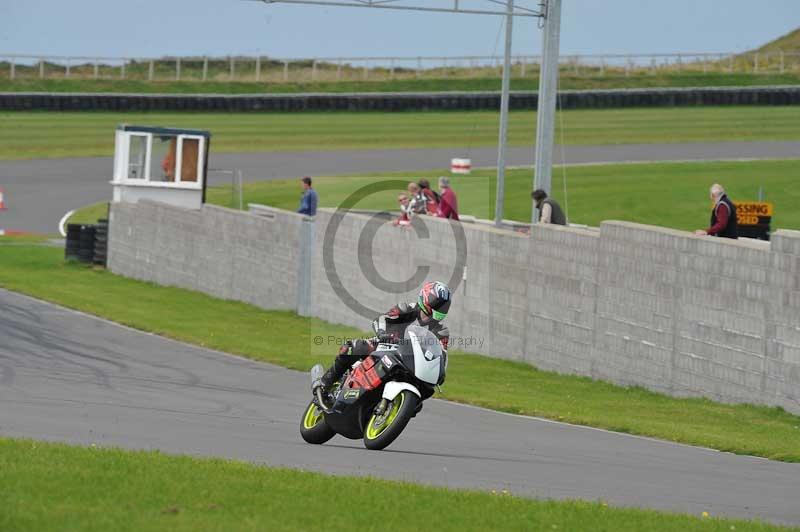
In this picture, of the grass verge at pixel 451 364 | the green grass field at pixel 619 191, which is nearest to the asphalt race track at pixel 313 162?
the green grass field at pixel 619 191

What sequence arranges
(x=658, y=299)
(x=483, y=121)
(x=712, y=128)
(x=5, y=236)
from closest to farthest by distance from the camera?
1. (x=658, y=299)
2. (x=5, y=236)
3. (x=712, y=128)
4. (x=483, y=121)

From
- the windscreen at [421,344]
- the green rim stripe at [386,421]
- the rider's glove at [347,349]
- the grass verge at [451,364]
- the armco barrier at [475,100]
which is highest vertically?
the armco barrier at [475,100]

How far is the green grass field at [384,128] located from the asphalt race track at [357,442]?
36990mm

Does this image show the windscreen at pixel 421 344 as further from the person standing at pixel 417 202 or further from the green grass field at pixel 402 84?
the green grass field at pixel 402 84

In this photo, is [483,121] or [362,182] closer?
[362,182]

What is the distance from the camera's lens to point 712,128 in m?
58.2

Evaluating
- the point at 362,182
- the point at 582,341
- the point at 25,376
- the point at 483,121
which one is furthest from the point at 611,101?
the point at 25,376

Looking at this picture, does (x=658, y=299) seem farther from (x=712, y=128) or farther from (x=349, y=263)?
(x=712, y=128)

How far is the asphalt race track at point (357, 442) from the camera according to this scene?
11.2m

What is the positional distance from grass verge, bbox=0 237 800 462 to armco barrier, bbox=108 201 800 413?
324 millimetres

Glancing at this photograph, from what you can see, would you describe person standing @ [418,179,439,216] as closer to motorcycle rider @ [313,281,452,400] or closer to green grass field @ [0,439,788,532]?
motorcycle rider @ [313,281,452,400]

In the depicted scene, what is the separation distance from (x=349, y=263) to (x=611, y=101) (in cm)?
3811

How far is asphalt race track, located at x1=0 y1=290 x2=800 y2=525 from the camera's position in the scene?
36.9 ft

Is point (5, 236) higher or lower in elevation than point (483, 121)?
lower
